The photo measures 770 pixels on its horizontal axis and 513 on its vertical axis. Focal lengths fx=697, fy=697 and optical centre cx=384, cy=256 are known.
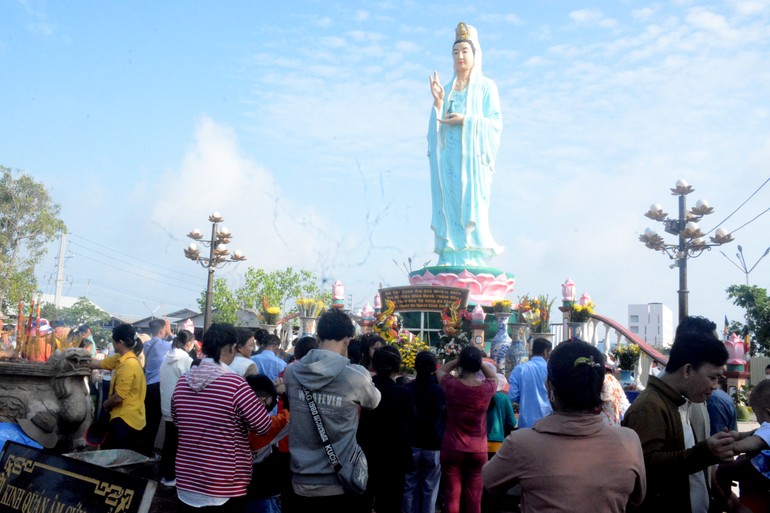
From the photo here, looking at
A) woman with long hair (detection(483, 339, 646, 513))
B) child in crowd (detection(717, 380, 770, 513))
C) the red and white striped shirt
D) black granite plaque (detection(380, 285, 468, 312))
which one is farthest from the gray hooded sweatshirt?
black granite plaque (detection(380, 285, 468, 312))

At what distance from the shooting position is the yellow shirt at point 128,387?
538 centimetres

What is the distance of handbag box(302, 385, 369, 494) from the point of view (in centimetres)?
342

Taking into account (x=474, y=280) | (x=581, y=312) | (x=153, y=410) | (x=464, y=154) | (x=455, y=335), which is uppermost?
(x=464, y=154)

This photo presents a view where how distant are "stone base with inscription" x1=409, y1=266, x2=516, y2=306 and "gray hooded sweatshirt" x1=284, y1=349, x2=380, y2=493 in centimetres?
1372

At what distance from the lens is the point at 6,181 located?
28.1m

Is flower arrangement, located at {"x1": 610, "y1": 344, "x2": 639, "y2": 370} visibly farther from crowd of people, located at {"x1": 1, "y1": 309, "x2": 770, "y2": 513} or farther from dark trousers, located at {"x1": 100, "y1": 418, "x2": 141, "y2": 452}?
dark trousers, located at {"x1": 100, "y1": 418, "x2": 141, "y2": 452}

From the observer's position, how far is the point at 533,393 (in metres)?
5.96

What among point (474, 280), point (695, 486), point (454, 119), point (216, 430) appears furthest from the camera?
Result: point (454, 119)

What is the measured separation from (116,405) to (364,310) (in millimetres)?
12192

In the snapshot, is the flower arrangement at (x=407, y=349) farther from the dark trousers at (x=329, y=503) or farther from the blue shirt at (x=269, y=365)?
the dark trousers at (x=329, y=503)

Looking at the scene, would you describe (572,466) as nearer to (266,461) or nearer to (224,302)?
(266,461)

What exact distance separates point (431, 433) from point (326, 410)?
1.96 m

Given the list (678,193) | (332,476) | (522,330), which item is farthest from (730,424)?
(678,193)

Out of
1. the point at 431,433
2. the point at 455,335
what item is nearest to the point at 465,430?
the point at 431,433
